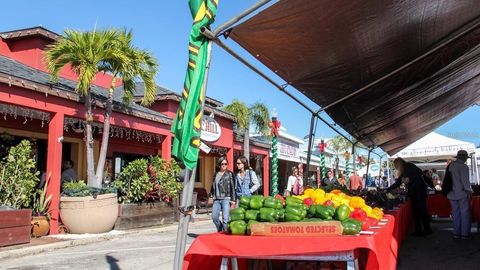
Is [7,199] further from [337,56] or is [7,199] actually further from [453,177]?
[453,177]

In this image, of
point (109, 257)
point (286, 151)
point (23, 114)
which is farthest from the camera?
point (286, 151)

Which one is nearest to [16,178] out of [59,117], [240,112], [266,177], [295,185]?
[59,117]

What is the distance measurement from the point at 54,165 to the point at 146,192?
3026mm

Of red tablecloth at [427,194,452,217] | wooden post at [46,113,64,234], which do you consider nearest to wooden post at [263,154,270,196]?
red tablecloth at [427,194,452,217]

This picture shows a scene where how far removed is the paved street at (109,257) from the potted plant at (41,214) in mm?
1342

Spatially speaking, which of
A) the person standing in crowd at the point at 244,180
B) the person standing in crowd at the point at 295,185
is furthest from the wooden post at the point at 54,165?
the person standing in crowd at the point at 295,185

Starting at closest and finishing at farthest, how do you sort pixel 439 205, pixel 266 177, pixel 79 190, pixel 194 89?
Result: 1. pixel 194 89
2. pixel 79 190
3. pixel 439 205
4. pixel 266 177

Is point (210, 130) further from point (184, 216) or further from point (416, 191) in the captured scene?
point (184, 216)

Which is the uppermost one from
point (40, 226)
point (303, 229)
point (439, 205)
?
point (303, 229)

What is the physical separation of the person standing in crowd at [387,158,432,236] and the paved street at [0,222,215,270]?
520 centimetres

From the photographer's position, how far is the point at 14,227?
9.34 meters

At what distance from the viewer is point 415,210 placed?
10148 mm

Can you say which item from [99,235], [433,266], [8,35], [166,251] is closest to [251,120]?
[8,35]

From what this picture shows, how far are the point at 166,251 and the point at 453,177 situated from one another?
239 inches
